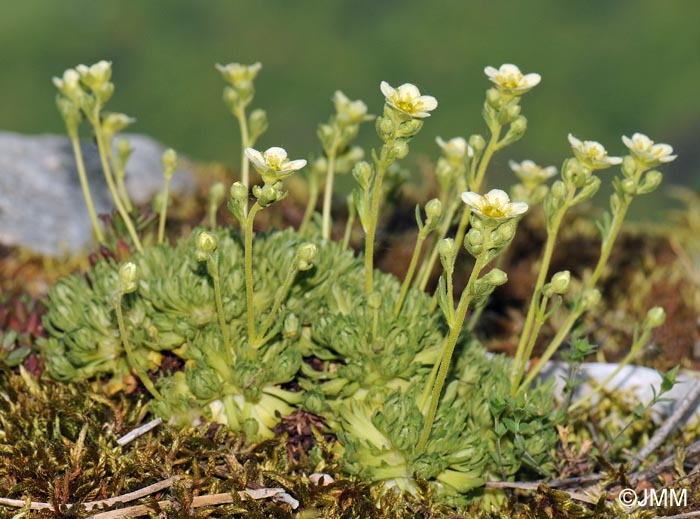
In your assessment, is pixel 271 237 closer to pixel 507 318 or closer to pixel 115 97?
pixel 507 318

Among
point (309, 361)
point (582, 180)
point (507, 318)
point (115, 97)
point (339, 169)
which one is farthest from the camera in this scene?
point (115, 97)

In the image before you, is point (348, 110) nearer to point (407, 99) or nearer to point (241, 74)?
point (241, 74)

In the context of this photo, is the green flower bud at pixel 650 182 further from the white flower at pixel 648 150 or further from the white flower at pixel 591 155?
the white flower at pixel 591 155

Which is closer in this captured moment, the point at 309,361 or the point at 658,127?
the point at 309,361

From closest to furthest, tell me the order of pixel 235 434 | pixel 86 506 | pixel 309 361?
pixel 86 506
pixel 235 434
pixel 309 361

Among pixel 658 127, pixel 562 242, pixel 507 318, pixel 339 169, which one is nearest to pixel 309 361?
pixel 339 169

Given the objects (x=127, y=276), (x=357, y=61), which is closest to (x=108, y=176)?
(x=127, y=276)
